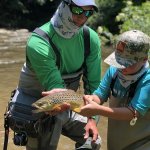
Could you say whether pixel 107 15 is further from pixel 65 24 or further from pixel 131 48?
pixel 131 48

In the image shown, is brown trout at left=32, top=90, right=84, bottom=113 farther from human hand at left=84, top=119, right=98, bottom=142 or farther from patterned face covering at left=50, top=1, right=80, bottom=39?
patterned face covering at left=50, top=1, right=80, bottom=39

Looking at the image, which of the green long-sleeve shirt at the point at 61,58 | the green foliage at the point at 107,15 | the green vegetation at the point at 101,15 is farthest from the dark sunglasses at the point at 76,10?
the green foliage at the point at 107,15

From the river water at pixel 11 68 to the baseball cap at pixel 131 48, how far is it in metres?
2.91

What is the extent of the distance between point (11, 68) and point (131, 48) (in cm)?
974

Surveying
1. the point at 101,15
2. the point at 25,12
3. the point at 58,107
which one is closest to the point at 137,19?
the point at 101,15

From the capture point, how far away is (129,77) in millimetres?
2967

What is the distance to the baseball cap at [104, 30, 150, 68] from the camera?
2.85m

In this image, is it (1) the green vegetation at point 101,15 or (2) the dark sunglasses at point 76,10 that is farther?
(1) the green vegetation at point 101,15

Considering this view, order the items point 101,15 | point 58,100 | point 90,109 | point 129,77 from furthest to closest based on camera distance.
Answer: point 101,15
point 58,100
point 129,77
point 90,109

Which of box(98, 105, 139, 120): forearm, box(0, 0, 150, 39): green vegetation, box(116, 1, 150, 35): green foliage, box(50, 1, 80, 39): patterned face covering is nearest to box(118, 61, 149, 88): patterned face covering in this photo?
box(98, 105, 139, 120): forearm

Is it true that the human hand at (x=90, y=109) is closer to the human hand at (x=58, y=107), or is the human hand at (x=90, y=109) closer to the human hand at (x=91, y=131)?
the human hand at (x=58, y=107)

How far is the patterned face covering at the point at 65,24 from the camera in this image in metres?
3.48

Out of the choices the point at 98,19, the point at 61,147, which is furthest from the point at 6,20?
the point at 61,147

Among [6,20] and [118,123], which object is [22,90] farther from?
[6,20]
